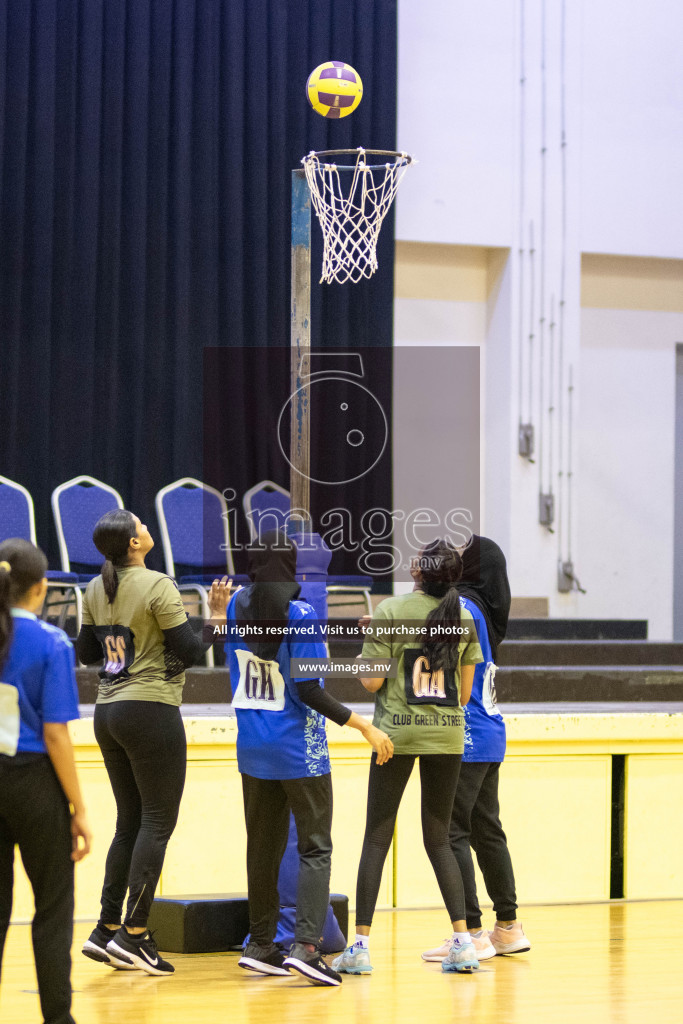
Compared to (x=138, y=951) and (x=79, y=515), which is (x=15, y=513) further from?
(x=138, y=951)

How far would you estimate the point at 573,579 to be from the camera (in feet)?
28.3

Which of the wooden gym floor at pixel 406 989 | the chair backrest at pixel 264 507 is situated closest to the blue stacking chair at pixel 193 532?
the chair backrest at pixel 264 507

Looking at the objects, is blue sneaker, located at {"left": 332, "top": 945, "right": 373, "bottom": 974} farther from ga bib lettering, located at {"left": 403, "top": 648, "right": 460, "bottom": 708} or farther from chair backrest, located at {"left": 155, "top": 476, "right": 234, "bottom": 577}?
chair backrest, located at {"left": 155, "top": 476, "right": 234, "bottom": 577}

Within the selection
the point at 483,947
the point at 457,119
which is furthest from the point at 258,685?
the point at 457,119

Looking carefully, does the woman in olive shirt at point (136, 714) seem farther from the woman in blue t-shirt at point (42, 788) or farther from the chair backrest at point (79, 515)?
the chair backrest at point (79, 515)

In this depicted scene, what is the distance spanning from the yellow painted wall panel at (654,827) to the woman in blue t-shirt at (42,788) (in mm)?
2898

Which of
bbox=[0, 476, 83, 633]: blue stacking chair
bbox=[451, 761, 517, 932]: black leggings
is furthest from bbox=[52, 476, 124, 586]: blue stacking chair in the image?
bbox=[451, 761, 517, 932]: black leggings

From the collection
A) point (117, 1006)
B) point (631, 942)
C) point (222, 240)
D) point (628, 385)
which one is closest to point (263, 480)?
point (222, 240)

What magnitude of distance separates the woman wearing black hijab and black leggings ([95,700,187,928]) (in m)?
0.87

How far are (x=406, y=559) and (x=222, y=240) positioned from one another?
2490 mm

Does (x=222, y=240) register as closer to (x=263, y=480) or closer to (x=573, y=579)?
(x=263, y=480)

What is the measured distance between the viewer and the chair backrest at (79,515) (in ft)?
22.1

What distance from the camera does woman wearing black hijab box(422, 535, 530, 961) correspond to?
3.61 meters

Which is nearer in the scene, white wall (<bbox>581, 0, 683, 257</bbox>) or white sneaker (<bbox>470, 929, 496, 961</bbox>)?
white sneaker (<bbox>470, 929, 496, 961</bbox>)
